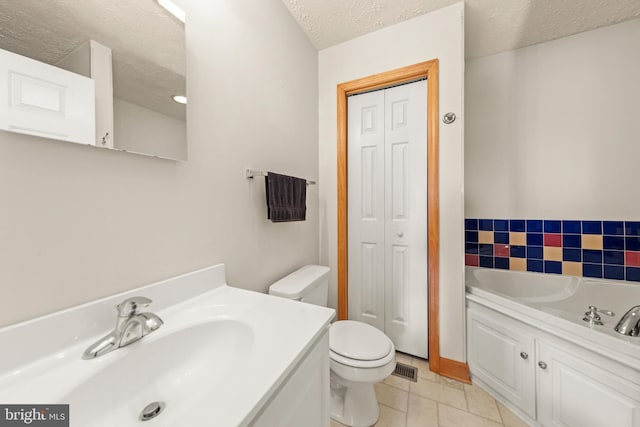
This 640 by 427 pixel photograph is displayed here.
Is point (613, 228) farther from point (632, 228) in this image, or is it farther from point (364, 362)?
point (364, 362)

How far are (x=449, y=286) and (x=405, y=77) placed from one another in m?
1.49

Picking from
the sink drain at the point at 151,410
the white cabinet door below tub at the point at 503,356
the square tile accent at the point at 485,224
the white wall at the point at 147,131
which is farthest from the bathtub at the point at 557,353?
the white wall at the point at 147,131

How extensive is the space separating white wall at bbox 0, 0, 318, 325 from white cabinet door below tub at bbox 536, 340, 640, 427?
1431mm

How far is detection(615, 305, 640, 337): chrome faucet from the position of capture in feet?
3.21

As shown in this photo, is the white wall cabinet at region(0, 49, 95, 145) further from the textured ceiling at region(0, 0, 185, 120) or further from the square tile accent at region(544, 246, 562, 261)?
the square tile accent at region(544, 246, 562, 261)

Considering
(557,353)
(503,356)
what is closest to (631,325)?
(557,353)

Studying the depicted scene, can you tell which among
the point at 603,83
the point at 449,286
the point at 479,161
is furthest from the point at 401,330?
the point at 603,83

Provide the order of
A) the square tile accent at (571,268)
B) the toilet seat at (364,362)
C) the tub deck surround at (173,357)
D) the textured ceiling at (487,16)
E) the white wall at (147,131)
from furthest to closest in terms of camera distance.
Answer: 1. the square tile accent at (571,268)
2. the textured ceiling at (487,16)
3. the toilet seat at (364,362)
4. the white wall at (147,131)
5. the tub deck surround at (173,357)

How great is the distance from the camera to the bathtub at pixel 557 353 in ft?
2.96

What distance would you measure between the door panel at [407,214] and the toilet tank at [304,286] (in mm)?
586

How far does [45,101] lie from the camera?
0.53 metres

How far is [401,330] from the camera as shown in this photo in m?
1.70

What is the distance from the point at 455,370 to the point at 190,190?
6.21 feet

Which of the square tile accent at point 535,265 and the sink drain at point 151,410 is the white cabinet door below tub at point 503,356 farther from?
the sink drain at point 151,410
